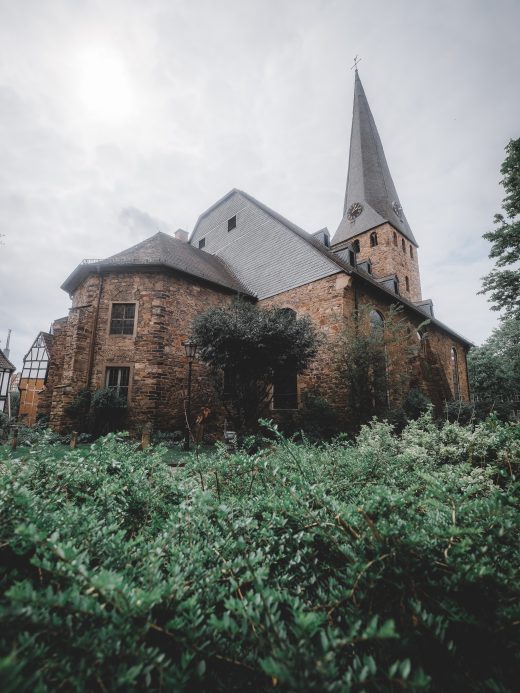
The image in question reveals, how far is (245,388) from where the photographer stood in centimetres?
1078

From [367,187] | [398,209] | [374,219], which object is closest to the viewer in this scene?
[374,219]

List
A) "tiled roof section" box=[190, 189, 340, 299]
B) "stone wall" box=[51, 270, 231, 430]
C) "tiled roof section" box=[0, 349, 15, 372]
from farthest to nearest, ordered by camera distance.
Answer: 1. "tiled roof section" box=[0, 349, 15, 372]
2. "tiled roof section" box=[190, 189, 340, 299]
3. "stone wall" box=[51, 270, 231, 430]

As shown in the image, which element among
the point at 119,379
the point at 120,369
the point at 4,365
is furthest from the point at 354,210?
the point at 4,365

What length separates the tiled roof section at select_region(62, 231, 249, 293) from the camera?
42.3ft

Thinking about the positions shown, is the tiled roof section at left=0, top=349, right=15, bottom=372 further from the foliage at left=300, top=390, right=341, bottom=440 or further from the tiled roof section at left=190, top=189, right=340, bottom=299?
the foliage at left=300, top=390, right=341, bottom=440

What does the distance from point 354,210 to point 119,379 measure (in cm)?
1999

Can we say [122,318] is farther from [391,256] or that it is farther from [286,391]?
[391,256]

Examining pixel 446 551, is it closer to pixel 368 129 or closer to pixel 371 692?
pixel 371 692

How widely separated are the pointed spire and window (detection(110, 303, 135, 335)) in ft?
53.1

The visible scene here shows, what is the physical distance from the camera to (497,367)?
30.9 metres

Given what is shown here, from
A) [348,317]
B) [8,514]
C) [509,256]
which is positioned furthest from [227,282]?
[8,514]

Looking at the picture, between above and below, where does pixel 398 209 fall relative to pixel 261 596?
above

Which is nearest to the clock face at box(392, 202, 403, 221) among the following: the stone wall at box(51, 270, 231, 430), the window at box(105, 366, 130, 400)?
the stone wall at box(51, 270, 231, 430)

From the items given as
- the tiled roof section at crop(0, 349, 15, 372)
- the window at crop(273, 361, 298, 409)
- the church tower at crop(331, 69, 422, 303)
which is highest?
the church tower at crop(331, 69, 422, 303)
